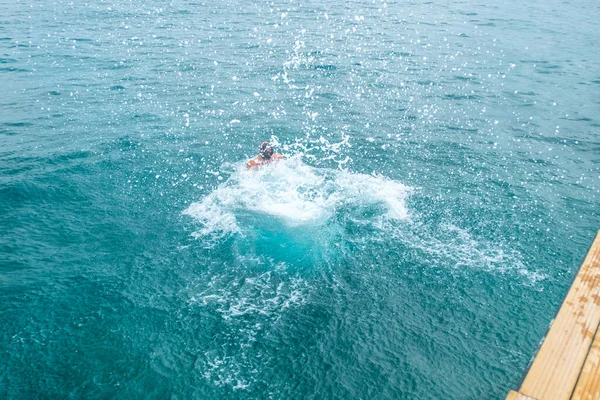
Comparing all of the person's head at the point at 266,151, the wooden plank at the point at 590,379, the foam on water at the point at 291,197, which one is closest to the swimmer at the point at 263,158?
the person's head at the point at 266,151

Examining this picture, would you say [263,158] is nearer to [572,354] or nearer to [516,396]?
[572,354]

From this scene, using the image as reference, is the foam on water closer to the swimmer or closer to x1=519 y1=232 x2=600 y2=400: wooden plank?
the swimmer

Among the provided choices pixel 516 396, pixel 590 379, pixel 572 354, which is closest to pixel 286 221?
pixel 572 354

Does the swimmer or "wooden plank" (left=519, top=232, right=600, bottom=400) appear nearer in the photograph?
"wooden plank" (left=519, top=232, right=600, bottom=400)

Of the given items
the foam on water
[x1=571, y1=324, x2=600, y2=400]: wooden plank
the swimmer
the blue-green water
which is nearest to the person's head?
the swimmer

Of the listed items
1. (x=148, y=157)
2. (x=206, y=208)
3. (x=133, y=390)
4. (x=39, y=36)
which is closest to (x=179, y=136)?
(x=148, y=157)

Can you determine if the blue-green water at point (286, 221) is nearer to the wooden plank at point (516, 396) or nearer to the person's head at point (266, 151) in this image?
the person's head at point (266, 151)

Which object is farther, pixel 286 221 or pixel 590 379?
pixel 286 221
